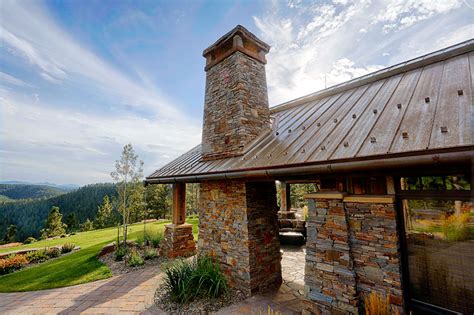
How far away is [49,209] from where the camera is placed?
62844 mm

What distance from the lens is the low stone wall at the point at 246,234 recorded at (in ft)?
15.6

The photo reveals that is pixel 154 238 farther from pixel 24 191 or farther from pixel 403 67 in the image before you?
pixel 24 191

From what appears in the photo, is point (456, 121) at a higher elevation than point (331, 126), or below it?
below

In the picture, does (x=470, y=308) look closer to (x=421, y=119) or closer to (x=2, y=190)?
(x=421, y=119)

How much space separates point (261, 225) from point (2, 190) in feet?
664

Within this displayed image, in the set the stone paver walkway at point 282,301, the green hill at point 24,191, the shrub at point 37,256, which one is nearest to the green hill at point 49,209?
the shrub at point 37,256

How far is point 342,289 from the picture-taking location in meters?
3.23

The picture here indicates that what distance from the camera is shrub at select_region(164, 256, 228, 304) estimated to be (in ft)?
14.9

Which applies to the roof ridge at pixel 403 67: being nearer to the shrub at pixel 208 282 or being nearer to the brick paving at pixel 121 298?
the brick paving at pixel 121 298

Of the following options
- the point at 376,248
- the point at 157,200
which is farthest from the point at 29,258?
the point at 157,200

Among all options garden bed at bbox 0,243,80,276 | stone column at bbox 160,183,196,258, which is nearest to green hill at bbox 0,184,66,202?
garden bed at bbox 0,243,80,276

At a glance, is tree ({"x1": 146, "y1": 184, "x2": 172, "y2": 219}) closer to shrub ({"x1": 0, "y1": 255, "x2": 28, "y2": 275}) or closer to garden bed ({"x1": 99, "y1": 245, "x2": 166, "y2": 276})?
shrub ({"x1": 0, "y1": 255, "x2": 28, "y2": 275})

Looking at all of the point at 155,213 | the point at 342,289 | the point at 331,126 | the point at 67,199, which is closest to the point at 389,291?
the point at 342,289

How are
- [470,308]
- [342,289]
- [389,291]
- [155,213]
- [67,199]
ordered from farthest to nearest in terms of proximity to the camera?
[67,199] < [155,213] < [342,289] < [389,291] < [470,308]
